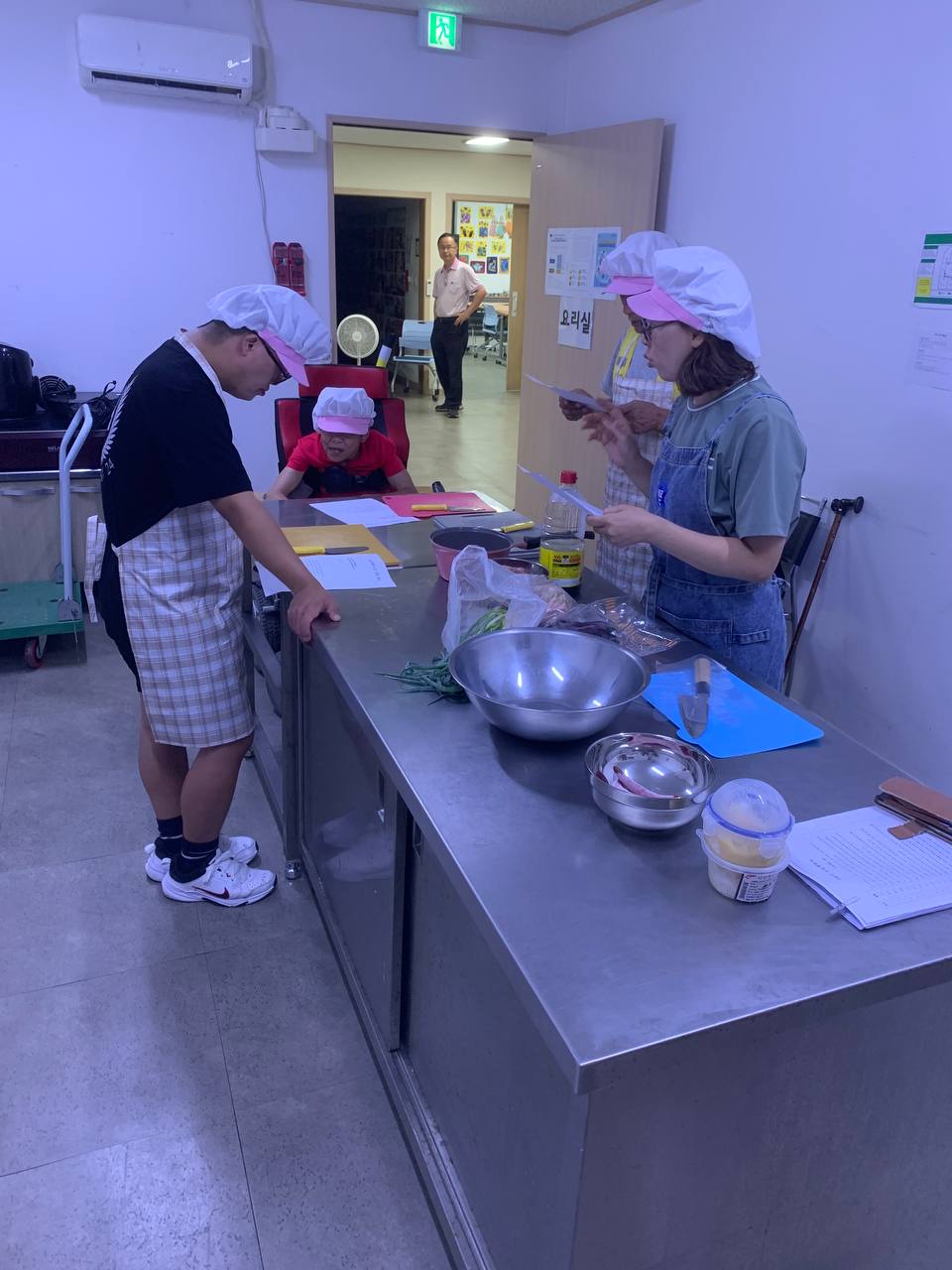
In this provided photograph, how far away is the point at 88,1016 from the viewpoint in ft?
6.36

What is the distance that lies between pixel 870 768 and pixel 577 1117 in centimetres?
71

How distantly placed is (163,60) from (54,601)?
7.32 feet

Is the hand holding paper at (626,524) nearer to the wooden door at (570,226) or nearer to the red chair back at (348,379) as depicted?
the red chair back at (348,379)

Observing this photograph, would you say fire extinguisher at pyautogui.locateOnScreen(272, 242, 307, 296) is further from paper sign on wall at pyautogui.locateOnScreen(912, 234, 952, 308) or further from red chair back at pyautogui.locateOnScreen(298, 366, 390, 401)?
paper sign on wall at pyautogui.locateOnScreen(912, 234, 952, 308)

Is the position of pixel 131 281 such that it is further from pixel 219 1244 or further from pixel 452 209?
pixel 452 209

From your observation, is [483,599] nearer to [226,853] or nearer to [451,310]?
[226,853]

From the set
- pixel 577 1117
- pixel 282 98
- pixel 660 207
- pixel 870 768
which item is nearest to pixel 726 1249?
pixel 577 1117

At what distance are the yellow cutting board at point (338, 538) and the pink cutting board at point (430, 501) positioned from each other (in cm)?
23

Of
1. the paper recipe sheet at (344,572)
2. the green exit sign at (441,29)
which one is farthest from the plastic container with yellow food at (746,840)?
the green exit sign at (441,29)

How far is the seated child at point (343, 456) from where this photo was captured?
311 centimetres

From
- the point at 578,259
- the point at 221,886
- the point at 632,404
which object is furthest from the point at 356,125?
the point at 221,886

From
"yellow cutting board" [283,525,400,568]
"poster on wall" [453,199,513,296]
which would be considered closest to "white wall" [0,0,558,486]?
"yellow cutting board" [283,525,400,568]

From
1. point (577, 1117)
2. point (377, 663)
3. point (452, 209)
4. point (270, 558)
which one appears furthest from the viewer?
point (452, 209)

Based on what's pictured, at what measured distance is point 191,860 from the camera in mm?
2271
